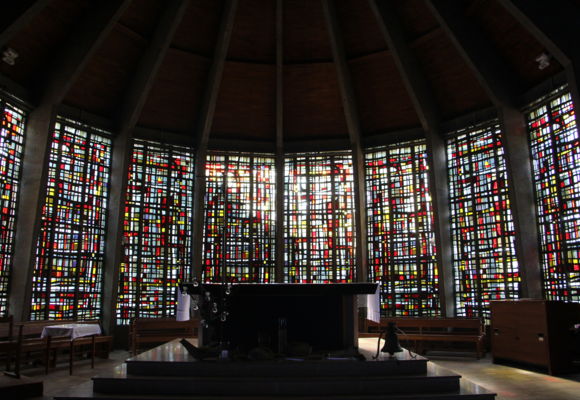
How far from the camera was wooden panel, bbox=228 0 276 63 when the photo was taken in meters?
12.3

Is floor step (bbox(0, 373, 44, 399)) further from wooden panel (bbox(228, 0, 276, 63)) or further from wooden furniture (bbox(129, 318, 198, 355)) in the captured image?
wooden panel (bbox(228, 0, 276, 63))

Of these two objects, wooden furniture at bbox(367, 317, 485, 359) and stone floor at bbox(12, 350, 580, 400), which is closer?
stone floor at bbox(12, 350, 580, 400)

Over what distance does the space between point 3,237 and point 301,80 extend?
7655 millimetres

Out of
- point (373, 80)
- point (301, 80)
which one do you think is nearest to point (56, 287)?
point (301, 80)

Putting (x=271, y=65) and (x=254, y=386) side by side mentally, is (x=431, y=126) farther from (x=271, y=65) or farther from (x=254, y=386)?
(x=254, y=386)

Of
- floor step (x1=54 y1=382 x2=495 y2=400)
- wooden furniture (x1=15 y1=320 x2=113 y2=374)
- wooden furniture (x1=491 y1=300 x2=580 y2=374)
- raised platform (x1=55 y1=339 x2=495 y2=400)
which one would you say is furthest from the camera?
wooden furniture (x1=15 y1=320 x2=113 y2=374)

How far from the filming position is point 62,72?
11.3 m

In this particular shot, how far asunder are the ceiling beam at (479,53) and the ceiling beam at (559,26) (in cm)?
144

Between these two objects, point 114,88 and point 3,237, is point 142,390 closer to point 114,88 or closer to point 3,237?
point 3,237

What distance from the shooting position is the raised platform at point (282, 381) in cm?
597

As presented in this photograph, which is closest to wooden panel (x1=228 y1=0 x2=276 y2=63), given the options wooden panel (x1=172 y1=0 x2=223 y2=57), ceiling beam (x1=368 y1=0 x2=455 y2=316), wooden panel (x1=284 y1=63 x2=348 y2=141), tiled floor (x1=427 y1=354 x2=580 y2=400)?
wooden panel (x1=172 y1=0 x2=223 y2=57)

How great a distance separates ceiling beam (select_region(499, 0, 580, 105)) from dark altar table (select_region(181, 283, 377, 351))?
19.7ft

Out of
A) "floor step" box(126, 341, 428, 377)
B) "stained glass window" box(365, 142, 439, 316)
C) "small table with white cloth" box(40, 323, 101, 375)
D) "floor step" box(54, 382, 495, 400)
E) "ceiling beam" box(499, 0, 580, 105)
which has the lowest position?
"floor step" box(54, 382, 495, 400)

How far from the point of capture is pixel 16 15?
942 cm
